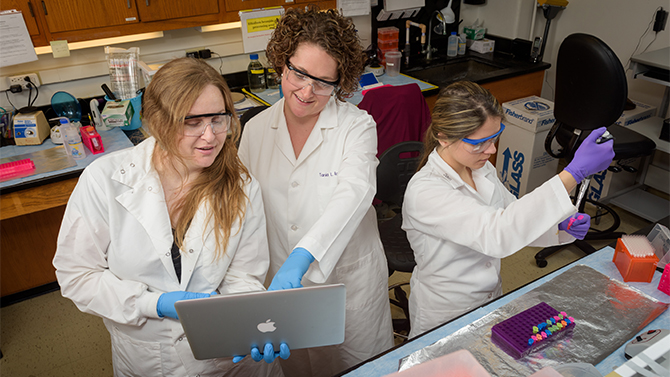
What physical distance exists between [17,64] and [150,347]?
212 cm

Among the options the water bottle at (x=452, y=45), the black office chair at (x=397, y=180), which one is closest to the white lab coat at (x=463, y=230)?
the black office chair at (x=397, y=180)

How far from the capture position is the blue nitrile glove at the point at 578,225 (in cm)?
139

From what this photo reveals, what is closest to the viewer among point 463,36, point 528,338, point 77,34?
point 528,338

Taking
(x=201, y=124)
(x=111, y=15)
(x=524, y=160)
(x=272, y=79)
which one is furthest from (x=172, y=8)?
(x=524, y=160)

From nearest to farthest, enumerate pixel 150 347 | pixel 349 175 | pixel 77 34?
1. pixel 150 347
2. pixel 349 175
3. pixel 77 34

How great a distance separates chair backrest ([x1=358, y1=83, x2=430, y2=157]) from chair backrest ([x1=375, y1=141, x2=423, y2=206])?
57 centimetres

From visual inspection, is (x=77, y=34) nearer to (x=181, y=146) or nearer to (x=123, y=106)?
(x=123, y=106)

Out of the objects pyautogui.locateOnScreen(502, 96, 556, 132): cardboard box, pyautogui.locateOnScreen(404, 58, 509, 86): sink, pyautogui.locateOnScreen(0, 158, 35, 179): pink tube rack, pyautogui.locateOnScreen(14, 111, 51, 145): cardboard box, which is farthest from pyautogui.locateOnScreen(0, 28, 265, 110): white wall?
pyautogui.locateOnScreen(502, 96, 556, 132): cardboard box

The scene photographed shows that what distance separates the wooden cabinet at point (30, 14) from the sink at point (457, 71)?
7.87 ft

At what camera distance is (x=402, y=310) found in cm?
251

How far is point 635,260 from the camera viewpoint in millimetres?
1363

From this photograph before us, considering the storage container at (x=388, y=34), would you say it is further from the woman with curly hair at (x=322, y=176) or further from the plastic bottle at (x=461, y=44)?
the woman with curly hair at (x=322, y=176)

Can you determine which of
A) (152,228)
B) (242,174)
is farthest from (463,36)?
(152,228)

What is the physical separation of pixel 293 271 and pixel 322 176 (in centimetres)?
40
